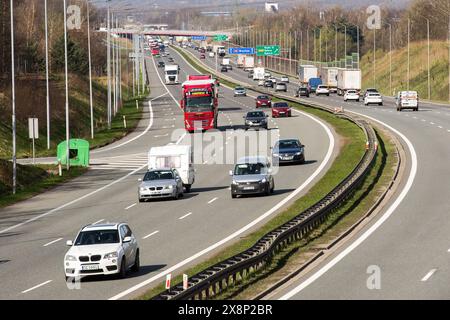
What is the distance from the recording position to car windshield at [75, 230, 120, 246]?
2966 cm

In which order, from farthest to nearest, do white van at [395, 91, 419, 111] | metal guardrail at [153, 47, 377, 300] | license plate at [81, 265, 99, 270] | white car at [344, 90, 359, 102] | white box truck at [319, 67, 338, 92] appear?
white box truck at [319, 67, 338, 92]
white car at [344, 90, 359, 102]
white van at [395, 91, 419, 111]
license plate at [81, 265, 99, 270]
metal guardrail at [153, 47, 377, 300]

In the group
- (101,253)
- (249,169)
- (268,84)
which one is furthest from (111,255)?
(268,84)

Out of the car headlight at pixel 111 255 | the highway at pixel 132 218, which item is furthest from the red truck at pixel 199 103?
the car headlight at pixel 111 255

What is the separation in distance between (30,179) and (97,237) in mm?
31723

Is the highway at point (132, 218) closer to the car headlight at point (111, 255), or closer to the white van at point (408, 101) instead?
the car headlight at point (111, 255)

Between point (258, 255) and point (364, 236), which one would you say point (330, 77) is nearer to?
point (364, 236)

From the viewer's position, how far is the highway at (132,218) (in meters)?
29.3

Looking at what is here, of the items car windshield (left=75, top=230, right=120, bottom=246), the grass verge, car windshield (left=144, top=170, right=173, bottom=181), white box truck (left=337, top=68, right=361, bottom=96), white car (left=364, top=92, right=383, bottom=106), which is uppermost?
white box truck (left=337, top=68, right=361, bottom=96)

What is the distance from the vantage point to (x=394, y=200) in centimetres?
4459

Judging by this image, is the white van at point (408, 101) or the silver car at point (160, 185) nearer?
the silver car at point (160, 185)

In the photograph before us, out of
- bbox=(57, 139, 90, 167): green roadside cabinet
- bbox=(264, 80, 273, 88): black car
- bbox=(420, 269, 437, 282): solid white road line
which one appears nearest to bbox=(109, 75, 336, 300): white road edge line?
bbox=(420, 269, 437, 282): solid white road line

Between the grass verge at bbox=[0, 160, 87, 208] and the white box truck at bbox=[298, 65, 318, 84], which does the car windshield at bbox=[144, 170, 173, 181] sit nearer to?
the grass verge at bbox=[0, 160, 87, 208]

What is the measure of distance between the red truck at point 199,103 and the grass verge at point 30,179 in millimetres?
18983

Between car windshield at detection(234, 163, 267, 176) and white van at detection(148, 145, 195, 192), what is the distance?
3977 mm
